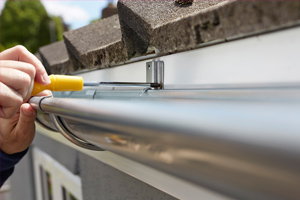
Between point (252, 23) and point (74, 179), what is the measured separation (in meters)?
1.28

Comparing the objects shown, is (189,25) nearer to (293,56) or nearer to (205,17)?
(205,17)

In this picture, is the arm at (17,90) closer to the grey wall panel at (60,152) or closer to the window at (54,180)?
the grey wall panel at (60,152)

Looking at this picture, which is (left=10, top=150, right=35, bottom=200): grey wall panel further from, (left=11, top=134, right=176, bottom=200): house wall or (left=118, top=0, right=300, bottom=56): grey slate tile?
(left=118, top=0, right=300, bottom=56): grey slate tile

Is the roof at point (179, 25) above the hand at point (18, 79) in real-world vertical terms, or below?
above

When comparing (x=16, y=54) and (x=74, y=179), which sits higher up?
(x=16, y=54)

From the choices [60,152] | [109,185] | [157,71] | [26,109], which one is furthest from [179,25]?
[60,152]

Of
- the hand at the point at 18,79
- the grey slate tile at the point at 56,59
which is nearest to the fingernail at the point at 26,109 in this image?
the hand at the point at 18,79

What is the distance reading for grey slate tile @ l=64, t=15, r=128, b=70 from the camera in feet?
2.36

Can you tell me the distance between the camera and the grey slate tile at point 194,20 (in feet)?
1.01

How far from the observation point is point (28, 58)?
57 centimetres

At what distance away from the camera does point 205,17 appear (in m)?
0.39

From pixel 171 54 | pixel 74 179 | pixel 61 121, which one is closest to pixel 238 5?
pixel 171 54

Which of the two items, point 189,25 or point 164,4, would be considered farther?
point 164,4

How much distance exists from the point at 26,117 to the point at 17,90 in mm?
235
